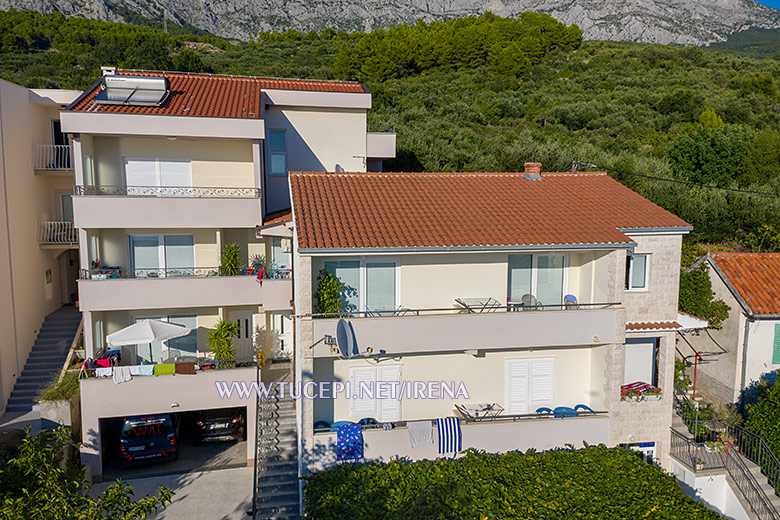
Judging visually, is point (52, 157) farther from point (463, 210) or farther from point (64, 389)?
point (463, 210)

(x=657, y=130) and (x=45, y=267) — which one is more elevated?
(x=657, y=130)

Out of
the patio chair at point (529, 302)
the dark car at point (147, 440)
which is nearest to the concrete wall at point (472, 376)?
the patio chair at point (529, 302)

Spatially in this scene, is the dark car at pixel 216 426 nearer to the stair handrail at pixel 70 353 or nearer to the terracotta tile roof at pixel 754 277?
the stair handrail at pixel 70 353

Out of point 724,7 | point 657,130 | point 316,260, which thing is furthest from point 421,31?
point 724,7

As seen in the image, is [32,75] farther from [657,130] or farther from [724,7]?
[724,7]

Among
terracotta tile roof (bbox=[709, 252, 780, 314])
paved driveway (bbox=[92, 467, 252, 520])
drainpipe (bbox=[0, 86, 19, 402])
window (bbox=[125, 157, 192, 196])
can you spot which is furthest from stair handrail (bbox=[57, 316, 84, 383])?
terracotta tile roof (bbox=[709, 252, 780, 314])

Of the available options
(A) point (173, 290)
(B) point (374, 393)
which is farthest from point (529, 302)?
(A) point (173, 290)
